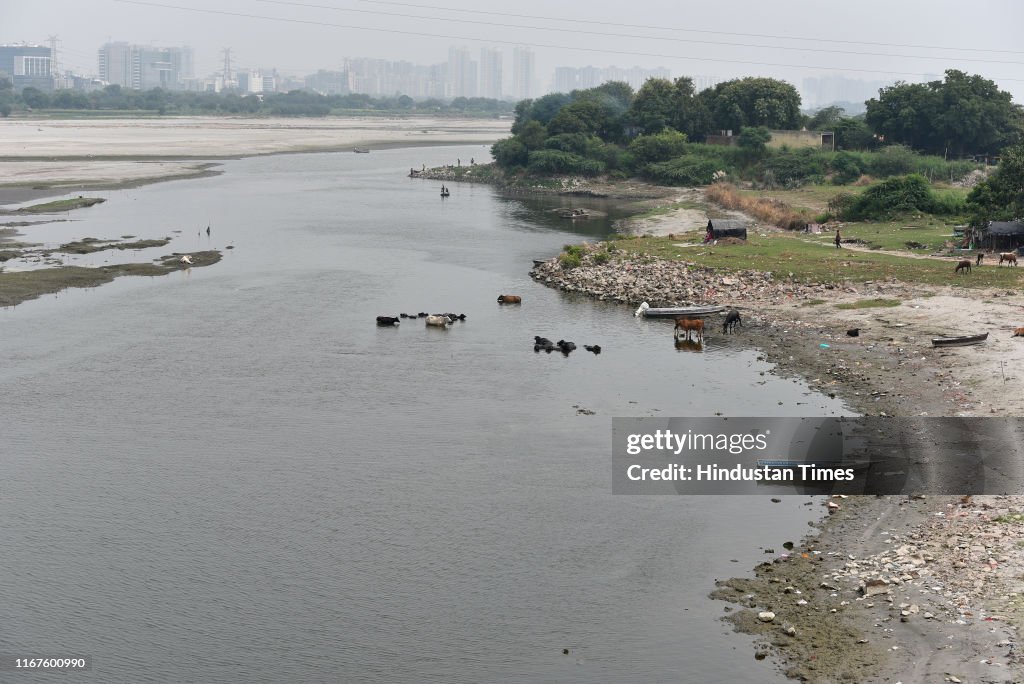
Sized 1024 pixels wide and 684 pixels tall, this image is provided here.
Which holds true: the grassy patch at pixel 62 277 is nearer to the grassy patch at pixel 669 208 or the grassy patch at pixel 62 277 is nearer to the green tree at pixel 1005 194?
the grassy patch at pixel 669 208

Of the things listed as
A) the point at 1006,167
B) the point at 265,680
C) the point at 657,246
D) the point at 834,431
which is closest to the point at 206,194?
the point at 657,246

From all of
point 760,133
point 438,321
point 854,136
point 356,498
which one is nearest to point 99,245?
point 438,321

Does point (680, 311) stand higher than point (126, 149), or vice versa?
point (126, 149)

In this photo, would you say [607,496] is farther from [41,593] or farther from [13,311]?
[13,311]

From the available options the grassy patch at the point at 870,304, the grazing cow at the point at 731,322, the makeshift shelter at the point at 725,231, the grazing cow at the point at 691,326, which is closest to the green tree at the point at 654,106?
the makeshift shelter at the point at 725,231

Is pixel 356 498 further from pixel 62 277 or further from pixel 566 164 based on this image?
pixel 566 164

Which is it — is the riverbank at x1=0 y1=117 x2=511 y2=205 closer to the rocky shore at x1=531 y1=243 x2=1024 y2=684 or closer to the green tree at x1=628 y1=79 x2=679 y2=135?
the green tree at x1=628 y1=79 x2=679 y2=135

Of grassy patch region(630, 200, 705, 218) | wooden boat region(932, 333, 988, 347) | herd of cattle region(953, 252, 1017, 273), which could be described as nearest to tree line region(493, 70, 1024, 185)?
grassy patch region(630, 200, 705, 218)
